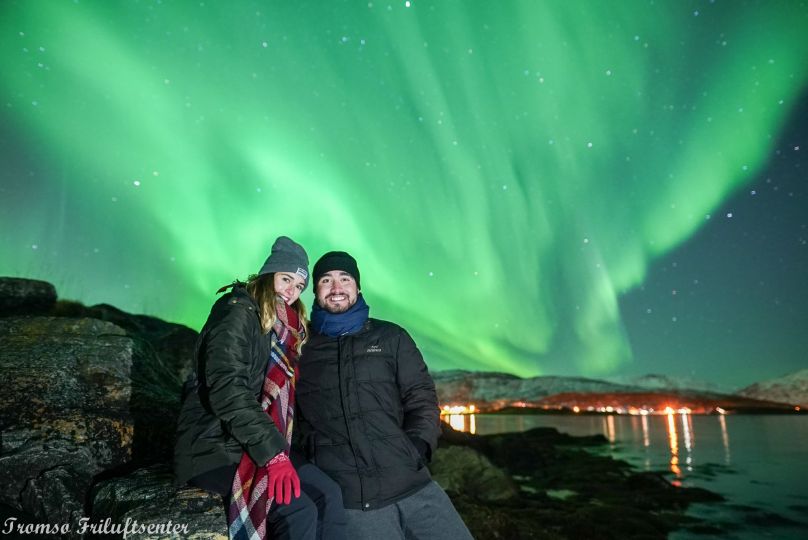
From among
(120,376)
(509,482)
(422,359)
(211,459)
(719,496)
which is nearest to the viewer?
(211,459)

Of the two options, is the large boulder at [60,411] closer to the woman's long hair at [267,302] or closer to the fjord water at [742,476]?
the woman's long hair at [267,302]

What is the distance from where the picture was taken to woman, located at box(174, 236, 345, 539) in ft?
11.7

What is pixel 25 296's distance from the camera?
31.2 feet

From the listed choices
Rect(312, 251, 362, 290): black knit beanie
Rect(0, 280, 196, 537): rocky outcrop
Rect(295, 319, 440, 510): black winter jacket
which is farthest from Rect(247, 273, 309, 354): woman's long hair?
Rect(0, 280, 196, 537): rocky outcrop

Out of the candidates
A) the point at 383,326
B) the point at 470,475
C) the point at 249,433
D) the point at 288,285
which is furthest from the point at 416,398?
the point at 470,475

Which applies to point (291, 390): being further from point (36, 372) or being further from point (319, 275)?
point (36, 372)

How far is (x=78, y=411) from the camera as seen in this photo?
5.45m

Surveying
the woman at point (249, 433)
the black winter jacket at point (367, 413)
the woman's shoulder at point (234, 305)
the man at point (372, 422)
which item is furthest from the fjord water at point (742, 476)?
the woman's shoulder at point (234, 305)

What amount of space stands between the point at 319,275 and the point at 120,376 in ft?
11.4

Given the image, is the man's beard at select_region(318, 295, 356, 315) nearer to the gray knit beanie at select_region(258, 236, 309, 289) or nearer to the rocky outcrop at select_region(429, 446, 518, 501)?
the gray knit beanie at select_region(258, 236, 309, 289)

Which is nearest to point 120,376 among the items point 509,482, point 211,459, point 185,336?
point 211,459

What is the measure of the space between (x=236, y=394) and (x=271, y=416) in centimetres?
56

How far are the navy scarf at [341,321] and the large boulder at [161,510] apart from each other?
6.07ft

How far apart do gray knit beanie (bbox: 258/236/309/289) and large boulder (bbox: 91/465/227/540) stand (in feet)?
7.45
